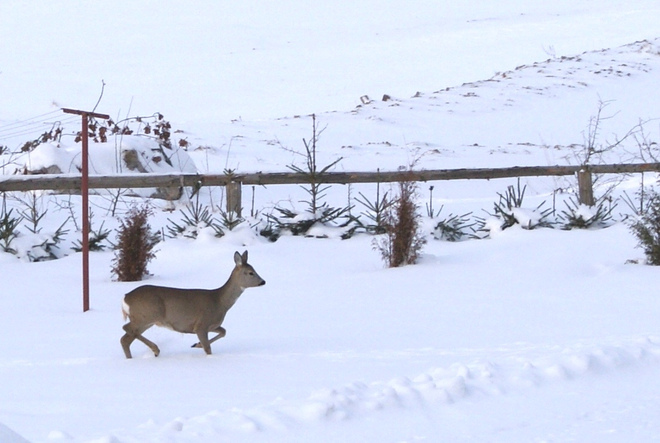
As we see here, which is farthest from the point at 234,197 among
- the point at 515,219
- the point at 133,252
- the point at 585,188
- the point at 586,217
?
the point at 585,188

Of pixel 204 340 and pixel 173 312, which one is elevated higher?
pixel 173 312

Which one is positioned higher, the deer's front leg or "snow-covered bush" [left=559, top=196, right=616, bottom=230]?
"snow-covered bush" [left=559, top=196, right=616, bottom=230]

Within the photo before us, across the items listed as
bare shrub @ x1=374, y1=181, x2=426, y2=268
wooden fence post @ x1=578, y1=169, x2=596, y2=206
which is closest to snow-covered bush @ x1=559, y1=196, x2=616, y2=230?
wooden fence post @ x1=578, y1=169, x2=596, y2=206

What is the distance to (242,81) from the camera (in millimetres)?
37812

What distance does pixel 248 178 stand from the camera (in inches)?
559

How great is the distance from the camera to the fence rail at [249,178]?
13703 mm

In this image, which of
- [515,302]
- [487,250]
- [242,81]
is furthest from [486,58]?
[515,302]

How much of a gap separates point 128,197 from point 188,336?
7731mm

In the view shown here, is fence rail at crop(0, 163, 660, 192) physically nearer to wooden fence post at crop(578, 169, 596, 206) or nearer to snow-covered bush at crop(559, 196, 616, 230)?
wooden fence post at crop(578, 169, 596, 206)

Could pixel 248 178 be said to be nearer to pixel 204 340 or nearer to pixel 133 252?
pixel 133 252

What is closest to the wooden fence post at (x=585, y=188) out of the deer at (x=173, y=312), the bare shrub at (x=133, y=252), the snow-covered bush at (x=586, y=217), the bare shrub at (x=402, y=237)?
the snow-covered bush at (x=586, y=217)

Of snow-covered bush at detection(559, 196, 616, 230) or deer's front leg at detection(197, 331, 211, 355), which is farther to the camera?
snow-covered bush at detection(559, 196, 616, 230)

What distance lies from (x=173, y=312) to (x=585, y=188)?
26.7ft

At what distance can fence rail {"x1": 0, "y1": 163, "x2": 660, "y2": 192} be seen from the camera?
45.0ft
